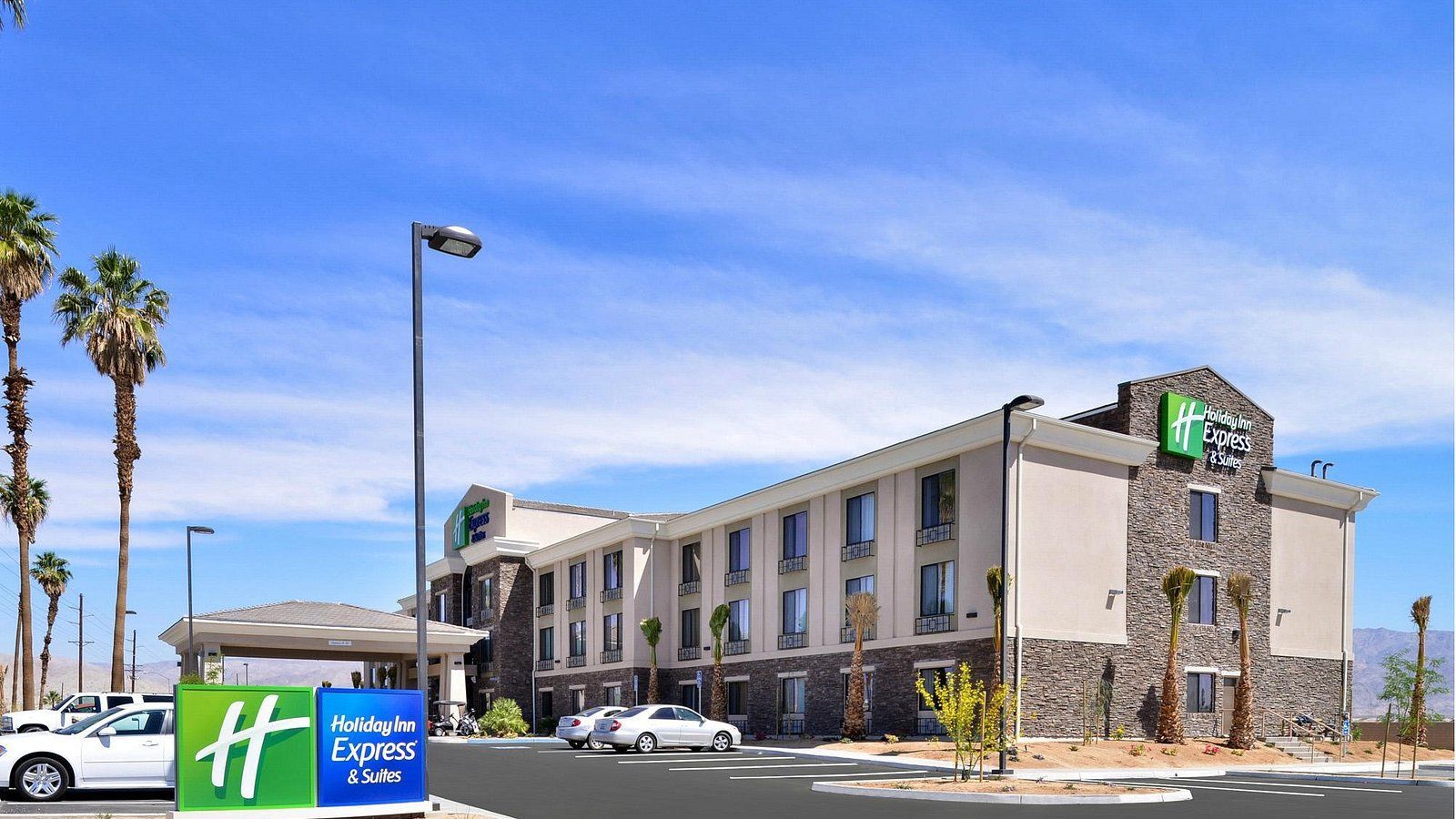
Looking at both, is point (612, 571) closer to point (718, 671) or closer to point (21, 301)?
point (718, 671)

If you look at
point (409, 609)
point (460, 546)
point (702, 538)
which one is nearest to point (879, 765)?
point (702, 538)

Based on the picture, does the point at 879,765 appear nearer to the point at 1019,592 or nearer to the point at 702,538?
the point at 1019,592

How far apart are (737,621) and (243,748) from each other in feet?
127

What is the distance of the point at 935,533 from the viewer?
41812mm

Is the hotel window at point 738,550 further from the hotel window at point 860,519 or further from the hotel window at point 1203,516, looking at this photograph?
the hotel window at point 1203,516

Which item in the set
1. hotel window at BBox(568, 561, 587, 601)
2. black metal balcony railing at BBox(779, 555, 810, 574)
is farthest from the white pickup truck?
hotel window at BBox(568, 561, 587, 601)

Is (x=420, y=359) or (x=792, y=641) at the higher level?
(x=420, y=359)

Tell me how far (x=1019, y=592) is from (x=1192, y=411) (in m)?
9.83

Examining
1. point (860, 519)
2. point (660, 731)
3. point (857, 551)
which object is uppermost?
point (860, 519)

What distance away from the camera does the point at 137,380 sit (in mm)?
47375

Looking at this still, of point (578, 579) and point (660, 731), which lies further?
point (578, 579)

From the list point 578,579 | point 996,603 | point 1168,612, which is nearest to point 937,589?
point 996,603

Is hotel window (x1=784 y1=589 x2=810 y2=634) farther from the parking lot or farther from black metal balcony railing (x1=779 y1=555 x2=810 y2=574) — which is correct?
the parking lot

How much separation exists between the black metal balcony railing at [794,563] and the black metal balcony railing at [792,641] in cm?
234
